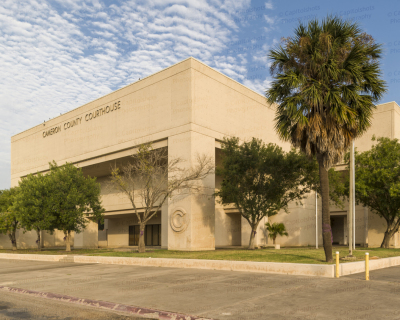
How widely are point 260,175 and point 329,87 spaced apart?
11379 millimetres

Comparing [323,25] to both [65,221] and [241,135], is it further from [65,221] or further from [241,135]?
[65,221]

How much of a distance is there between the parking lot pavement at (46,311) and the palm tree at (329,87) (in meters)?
10.8

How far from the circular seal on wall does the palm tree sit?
564 inches

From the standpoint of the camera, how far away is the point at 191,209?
29234 millimetres

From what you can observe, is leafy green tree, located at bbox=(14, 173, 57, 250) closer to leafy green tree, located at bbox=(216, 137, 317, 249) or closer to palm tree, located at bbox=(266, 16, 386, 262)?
leafy green tree, located at bbox=(216, 137, 317, 249)

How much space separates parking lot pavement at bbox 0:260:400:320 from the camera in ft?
27.8

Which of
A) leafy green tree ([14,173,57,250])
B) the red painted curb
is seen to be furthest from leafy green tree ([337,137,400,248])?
the red painted curb

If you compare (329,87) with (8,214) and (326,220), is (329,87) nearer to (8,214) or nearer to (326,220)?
(326,220)

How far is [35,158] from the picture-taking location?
163 feet

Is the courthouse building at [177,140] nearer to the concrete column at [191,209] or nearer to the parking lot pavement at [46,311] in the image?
the concrete column at [191,209]

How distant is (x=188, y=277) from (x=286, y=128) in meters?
8.29

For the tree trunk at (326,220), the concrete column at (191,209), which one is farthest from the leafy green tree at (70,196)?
the tree trunk at (326,220)

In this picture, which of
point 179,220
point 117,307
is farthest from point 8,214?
point 117,307

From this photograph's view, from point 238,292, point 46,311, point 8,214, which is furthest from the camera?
point 8,214
